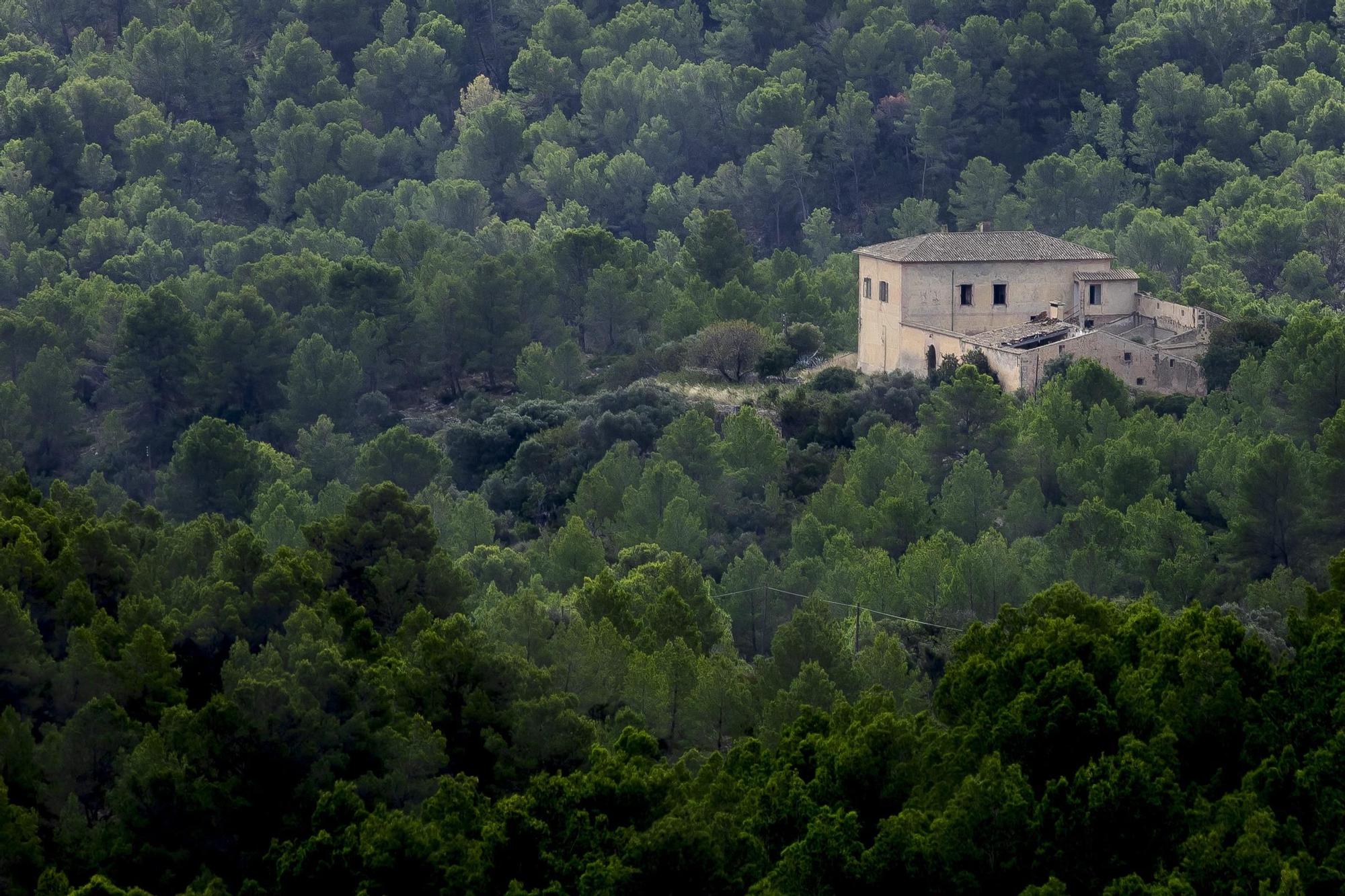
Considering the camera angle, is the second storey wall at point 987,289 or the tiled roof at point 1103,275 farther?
the second storey wall at point 987,289

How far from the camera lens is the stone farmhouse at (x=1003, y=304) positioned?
164 ft

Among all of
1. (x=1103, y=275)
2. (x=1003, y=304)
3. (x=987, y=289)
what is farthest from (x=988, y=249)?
(x=1103, y=275)

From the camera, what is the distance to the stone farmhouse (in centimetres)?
4988

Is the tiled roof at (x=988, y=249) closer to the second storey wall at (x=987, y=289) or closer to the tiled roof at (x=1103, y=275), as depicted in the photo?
the second storey wall at (x=987, y=289)

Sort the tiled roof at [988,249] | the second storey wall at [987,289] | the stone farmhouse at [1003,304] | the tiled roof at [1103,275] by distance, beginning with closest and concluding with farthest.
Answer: the stone farmhouse at [1003,304] < the tiled roof at [1103,275] < the second storey wall at [987,289] < the tiled roof at [988,249]

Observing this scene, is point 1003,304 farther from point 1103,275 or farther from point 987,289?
point 1103,275

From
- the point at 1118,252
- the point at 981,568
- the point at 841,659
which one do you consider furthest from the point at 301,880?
the point at 1118,252

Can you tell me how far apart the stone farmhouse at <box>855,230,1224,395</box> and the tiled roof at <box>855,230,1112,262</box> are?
25mm

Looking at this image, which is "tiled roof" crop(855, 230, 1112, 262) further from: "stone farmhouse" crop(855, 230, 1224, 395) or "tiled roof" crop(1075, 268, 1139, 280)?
"tiled roof" crop(1075, 268, 1139, 280)

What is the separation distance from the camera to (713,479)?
4619 centimetres

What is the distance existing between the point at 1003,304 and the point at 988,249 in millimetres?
1065

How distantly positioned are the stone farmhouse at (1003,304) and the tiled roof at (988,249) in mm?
25

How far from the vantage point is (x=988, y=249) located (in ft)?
170

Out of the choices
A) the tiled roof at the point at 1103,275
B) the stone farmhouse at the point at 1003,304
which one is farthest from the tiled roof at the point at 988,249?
the tiled roof at the point at 1103,275
